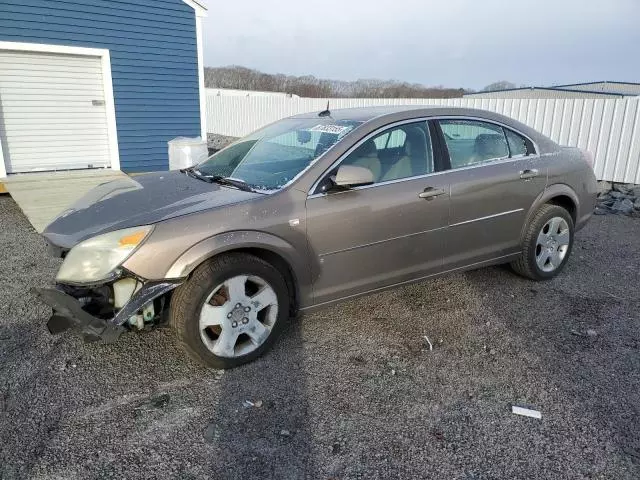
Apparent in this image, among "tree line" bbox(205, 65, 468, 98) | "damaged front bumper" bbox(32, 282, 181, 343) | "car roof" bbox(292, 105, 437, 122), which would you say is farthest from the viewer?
"tree line" bbox(205, 65, 468, 98)

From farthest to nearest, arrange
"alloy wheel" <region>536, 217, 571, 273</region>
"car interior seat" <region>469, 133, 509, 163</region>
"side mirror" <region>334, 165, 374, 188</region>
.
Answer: "alloy wheel" <region>536, 217, 571, 273</region> → "car interior seat" <region>469, 133, 509, 163</region> → "side mirror" <region>334, 165, 374, 188</region>

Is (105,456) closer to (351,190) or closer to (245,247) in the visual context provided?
(245,247)

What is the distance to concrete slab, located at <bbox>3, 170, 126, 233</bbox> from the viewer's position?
6852 millimetres

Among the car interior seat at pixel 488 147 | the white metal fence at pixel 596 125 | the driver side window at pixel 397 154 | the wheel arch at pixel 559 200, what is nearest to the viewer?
the driver side window at pixel 397 154

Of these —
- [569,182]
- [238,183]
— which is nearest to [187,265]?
[238,183]

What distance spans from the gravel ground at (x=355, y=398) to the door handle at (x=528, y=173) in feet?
3.67

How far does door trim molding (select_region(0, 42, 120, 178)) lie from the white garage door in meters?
0.13

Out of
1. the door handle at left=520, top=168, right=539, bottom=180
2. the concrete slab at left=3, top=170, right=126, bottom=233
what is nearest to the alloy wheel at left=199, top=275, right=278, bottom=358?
the door handle at left=520, top=168, right=539, bottom=180

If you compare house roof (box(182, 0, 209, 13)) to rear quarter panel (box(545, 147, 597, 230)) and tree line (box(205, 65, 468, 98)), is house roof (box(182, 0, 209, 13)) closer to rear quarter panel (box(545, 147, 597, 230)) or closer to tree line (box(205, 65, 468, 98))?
rear quarter panel (box(545, 147, 597, 230))

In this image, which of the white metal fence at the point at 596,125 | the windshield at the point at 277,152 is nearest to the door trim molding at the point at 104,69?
the white metal fence at the point at 596,125

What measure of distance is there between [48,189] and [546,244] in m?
7.92

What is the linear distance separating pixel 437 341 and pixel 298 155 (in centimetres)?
177

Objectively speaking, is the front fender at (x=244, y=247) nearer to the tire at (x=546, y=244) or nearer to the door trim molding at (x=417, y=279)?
the door trim molding at (x=417, y=279)

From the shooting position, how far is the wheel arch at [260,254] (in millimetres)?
2994
